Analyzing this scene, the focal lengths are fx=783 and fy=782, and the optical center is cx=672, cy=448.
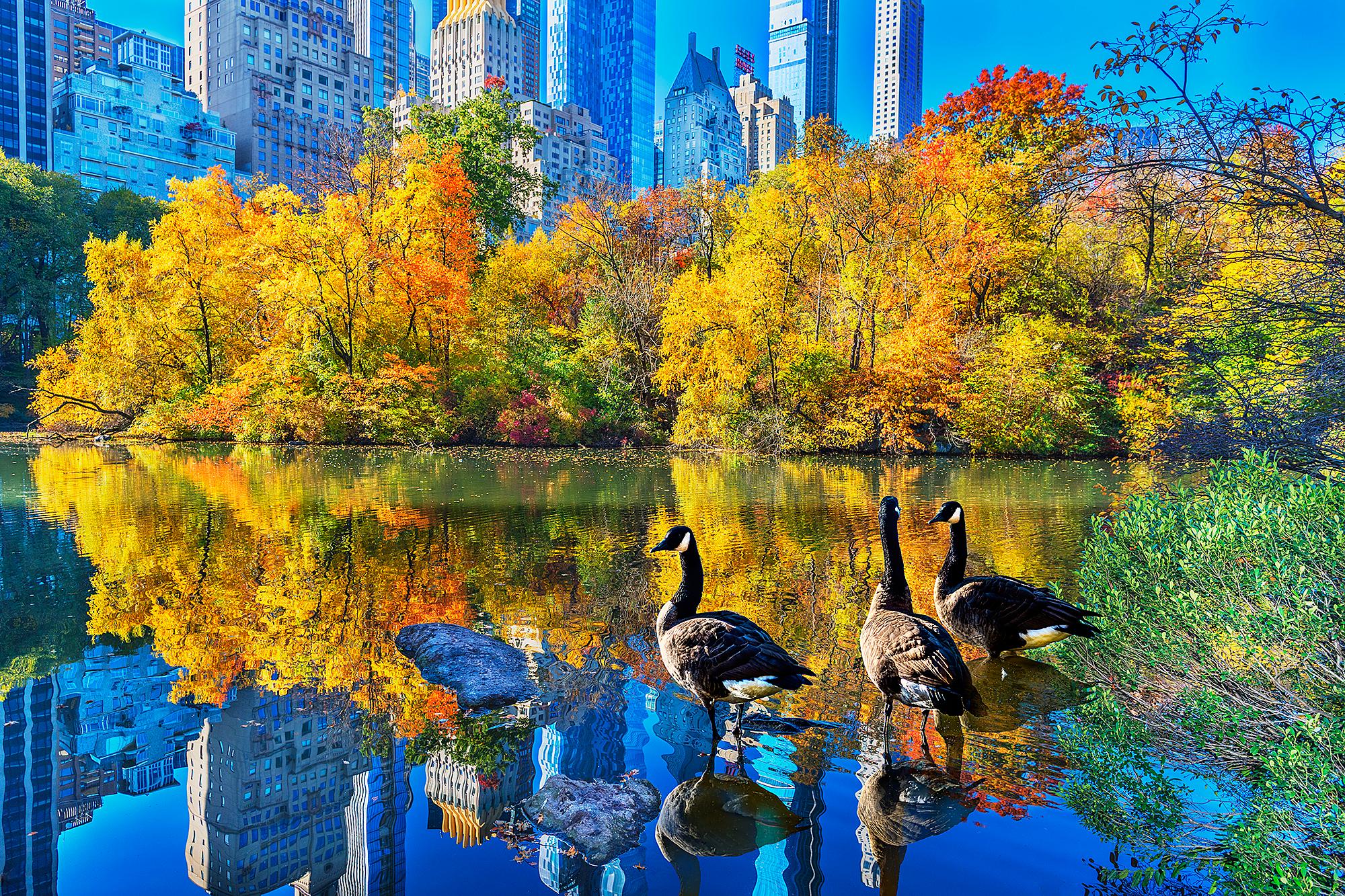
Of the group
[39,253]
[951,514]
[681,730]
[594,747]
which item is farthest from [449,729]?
[39,253]

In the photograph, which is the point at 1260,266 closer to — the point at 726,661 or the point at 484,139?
the point at 726,661

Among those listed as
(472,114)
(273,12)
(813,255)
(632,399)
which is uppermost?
(273,12)

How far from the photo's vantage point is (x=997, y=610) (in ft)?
19.9

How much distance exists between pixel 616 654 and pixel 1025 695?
11.1ft

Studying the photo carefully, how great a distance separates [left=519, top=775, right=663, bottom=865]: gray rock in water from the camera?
13.3 ft

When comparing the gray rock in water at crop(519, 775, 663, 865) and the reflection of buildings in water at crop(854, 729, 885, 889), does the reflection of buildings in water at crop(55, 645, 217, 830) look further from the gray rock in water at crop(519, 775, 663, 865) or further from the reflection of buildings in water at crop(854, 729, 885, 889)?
the reflection of buildings in water at crop(854, 729, 885, 889)

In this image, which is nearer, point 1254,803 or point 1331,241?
point 1254,803

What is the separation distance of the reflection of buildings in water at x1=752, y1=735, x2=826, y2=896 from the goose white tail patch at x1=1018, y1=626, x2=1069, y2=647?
84.0 inches

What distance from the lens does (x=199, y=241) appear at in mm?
35375

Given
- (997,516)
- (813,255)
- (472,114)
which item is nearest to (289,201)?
(472,114)

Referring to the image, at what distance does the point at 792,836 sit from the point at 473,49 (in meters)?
183

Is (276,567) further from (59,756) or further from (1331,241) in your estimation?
(1331,241)

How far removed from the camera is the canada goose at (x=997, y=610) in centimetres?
576

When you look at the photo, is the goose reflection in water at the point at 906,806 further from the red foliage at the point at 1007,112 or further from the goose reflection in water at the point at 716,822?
the red foliage at the point at 1007,112
